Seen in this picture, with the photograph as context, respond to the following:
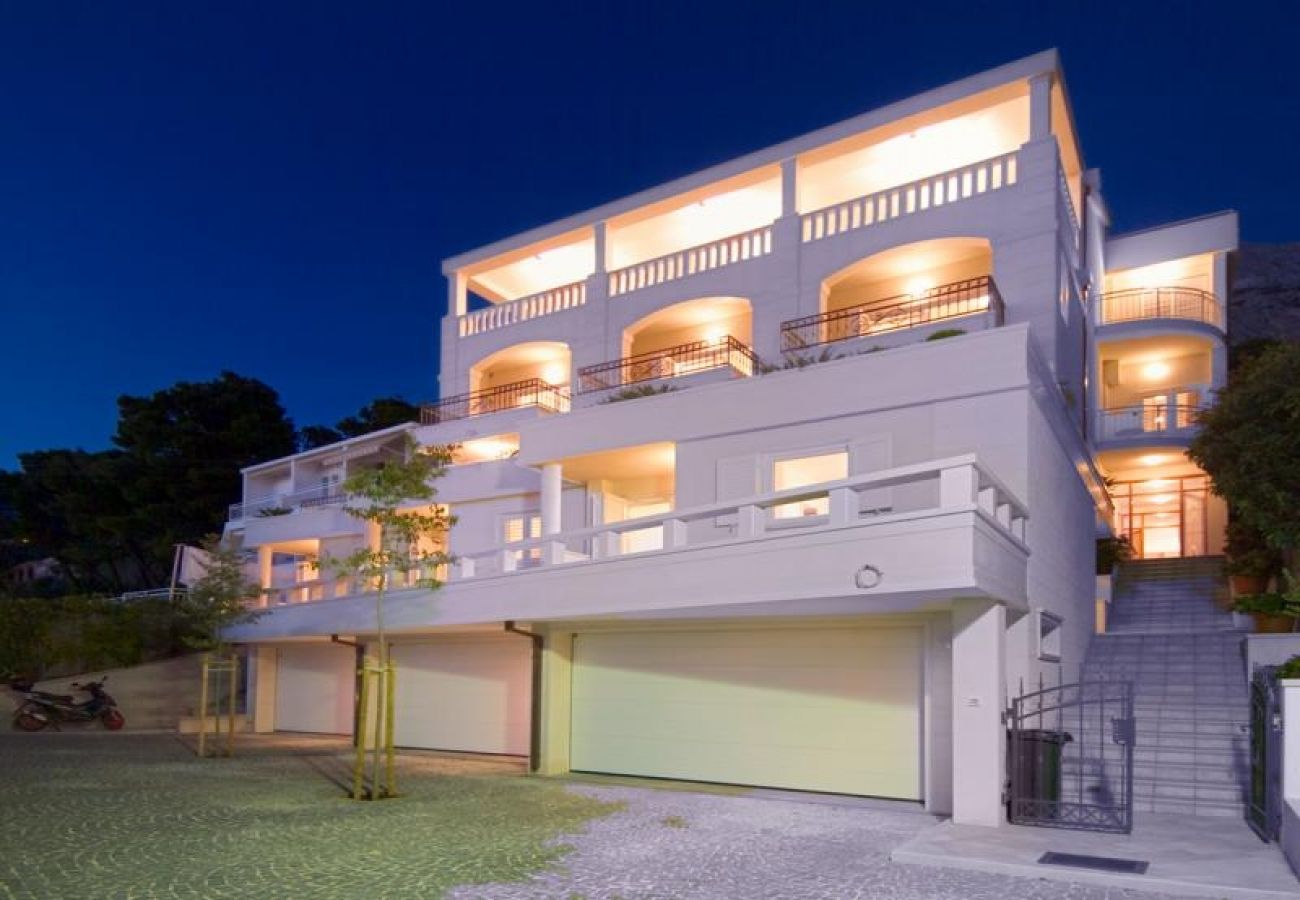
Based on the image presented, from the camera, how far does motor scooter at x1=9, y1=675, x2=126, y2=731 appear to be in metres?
21.2

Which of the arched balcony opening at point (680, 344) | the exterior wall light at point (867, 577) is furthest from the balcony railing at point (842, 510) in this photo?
the arched balcony opening at point (680, 344)

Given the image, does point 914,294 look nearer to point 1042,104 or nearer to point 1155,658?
point 1042,104

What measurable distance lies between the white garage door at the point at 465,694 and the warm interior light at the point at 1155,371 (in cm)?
1720

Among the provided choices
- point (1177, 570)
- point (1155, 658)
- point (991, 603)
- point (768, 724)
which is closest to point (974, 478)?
point (991, 603)

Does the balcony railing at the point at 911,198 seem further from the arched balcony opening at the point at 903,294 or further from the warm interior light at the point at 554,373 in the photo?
the warm interior light at the point at 554,373

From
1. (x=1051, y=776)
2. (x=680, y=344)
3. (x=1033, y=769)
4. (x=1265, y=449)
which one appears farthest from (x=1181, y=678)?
(x=680, y=344)

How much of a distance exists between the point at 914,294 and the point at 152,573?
33.7 m

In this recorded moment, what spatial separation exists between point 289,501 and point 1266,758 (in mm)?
27743

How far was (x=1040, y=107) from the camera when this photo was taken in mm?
16797

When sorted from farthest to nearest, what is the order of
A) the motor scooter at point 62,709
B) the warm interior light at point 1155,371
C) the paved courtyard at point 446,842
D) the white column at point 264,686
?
1. the warm interior light at point 1155,371
2. the white column at point 264,686
3. the motor scooter at point 62,709
4. the paved courtyard at point 446,842

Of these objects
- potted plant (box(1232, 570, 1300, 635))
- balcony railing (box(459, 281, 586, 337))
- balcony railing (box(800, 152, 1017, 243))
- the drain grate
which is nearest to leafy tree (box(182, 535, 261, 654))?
balcony railing (box(459, 281, 586, 337))

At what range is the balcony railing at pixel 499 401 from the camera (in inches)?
907

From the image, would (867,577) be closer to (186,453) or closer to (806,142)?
(806,142)

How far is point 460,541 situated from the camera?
70.9 ft
